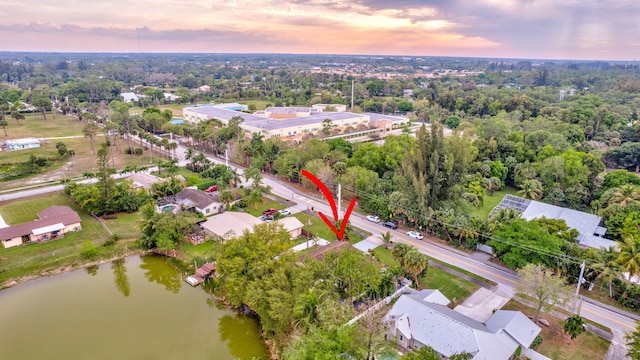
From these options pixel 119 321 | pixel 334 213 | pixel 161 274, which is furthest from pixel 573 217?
pixel 119 321

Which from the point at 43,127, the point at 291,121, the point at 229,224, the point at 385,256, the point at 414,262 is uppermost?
the point at 291,121

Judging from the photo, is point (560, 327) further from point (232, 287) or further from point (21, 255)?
point (21, 255)

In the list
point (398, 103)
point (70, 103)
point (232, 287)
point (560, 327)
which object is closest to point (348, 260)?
point (232, 287)

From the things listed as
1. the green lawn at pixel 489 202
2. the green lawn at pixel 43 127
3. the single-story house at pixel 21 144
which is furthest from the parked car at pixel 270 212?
the green lawn at pixel 43 127

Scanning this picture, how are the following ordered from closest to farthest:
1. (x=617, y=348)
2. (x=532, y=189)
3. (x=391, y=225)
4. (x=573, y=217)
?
(x=617, y=348)
(x=573, y=217)
(x=391, y=225)
(x=532, y=189)

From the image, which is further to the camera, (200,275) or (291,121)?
(291,121)

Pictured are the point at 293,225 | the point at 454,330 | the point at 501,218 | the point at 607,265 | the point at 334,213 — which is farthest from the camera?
the point at 334,213

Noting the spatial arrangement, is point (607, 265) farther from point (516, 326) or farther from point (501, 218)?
point (516, 326)
